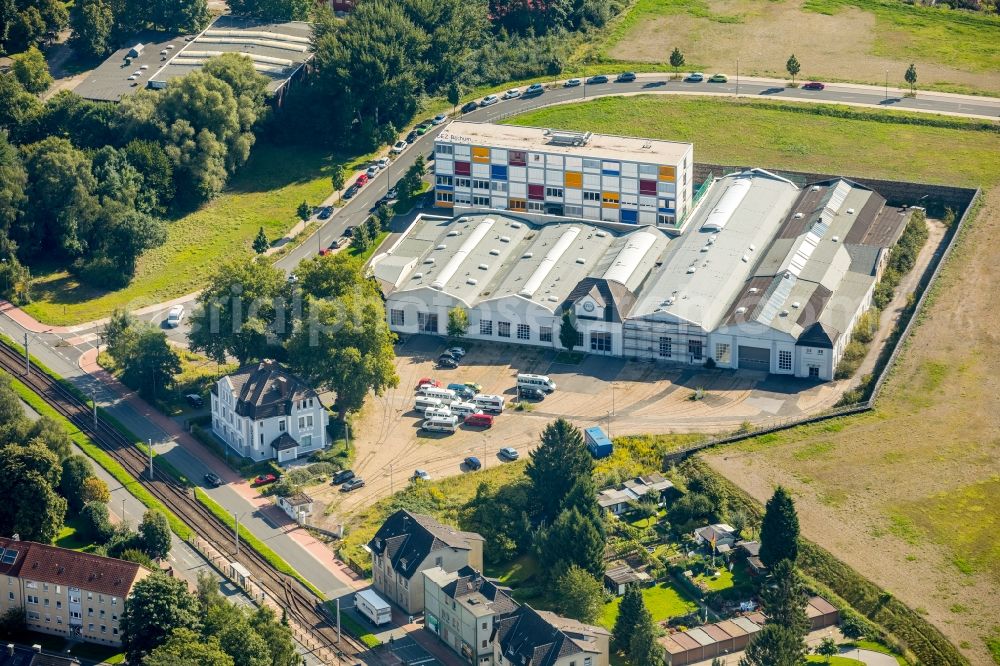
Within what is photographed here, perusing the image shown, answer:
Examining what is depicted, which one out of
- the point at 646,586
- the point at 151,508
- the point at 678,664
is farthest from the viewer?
the point at 151,508

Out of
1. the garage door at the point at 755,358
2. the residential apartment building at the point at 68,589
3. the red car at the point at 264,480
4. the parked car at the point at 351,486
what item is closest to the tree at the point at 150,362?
the red car at the point at 264,480

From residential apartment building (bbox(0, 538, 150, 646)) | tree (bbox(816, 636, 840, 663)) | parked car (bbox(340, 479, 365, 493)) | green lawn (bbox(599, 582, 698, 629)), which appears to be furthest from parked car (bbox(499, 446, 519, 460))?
tree (bbox(816, 636, 840, 663))

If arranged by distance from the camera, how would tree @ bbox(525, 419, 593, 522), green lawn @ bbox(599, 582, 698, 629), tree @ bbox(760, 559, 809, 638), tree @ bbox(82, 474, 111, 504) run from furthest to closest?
tree @ bbox(82, 474, 111, 504)
tree @ bbox(525, 419, 593, 522)
green lawn @ bbox(599, 582, 698, 629)
tree @ bbox(760, 559, 809, 638)

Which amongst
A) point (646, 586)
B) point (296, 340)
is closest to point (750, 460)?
point (646, 586)

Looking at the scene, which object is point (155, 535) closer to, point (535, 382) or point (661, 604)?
point (661, 604)

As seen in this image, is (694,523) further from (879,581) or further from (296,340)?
(296,340)

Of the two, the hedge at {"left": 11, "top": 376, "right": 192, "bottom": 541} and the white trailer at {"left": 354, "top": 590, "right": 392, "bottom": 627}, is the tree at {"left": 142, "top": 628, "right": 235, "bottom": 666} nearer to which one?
the white trailer at {"left": 354, "top": 590, "right": 392, "bottom": 627}
